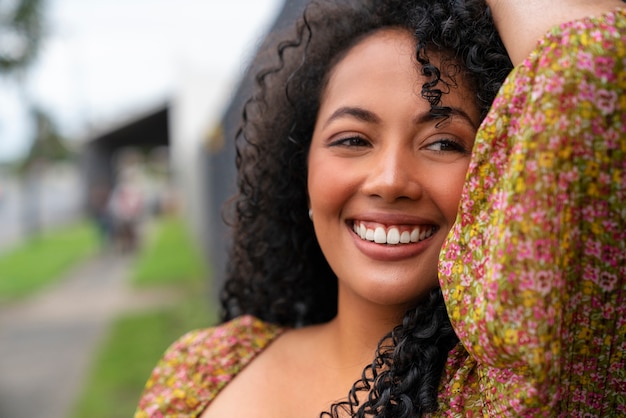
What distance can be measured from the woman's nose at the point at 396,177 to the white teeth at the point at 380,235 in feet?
0.23

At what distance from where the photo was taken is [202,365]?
6.52ft

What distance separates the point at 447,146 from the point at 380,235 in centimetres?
24

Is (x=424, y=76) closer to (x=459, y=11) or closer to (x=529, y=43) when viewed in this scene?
(x=459, y=11)

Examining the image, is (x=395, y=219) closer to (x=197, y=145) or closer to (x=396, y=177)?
(x=396, y=177)

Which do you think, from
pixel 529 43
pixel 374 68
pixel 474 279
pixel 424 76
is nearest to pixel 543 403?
pixel 474 279

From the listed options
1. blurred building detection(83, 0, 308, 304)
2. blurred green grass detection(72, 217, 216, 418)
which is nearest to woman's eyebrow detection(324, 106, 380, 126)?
blurred building detection(83, 0, 308, 304)

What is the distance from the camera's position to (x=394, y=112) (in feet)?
4.96

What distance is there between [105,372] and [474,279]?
17.8 ft

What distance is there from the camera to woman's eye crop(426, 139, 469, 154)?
1.49 m

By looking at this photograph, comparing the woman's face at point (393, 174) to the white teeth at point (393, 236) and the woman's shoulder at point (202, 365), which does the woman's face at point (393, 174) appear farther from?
the woman's shoulder at point (202, 365)

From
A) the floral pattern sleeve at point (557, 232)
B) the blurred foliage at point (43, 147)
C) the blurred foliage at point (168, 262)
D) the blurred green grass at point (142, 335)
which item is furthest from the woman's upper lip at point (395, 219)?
the blurred foliage at point (43, 147)

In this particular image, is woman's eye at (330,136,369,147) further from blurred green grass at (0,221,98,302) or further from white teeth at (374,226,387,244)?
blurred green grass at (0,221,98,302)

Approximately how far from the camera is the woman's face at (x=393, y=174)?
1.48 metres

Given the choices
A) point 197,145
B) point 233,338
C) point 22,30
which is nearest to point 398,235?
point 233,338
